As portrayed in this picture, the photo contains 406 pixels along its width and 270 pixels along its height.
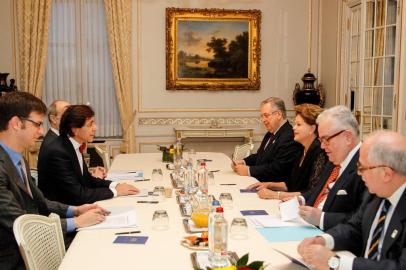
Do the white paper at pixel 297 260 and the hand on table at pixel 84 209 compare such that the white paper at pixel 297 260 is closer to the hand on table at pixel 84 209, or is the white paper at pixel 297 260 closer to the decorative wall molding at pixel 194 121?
the hand on table at pixel 84 209

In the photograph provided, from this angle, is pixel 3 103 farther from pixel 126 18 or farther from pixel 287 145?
pixel 126 18

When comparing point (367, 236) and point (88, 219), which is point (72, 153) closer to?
point (88, 219)

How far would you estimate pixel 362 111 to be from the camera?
663cm

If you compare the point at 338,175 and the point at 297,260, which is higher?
the point at 338,175

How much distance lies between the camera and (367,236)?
2.16 meters

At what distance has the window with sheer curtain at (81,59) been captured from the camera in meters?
7.82

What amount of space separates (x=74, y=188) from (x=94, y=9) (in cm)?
514

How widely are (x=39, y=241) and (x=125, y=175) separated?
2.23m

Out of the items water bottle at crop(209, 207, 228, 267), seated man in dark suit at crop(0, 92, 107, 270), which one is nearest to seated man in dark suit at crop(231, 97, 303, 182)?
seated man in dark suit at crop(0, 92, 107, 270)

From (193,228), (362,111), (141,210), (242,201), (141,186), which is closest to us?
(193,228)

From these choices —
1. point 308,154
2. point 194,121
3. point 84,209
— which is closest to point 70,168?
point 84,209

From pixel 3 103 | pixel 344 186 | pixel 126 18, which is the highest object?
pixel 126 18

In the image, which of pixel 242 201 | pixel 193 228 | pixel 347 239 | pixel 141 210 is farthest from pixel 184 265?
pixel 242 201

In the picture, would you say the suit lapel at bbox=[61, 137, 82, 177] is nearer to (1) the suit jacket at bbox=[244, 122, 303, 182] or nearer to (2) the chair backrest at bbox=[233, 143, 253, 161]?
(1) the suit jacket at bbox=[244, 122, 303, 182]
